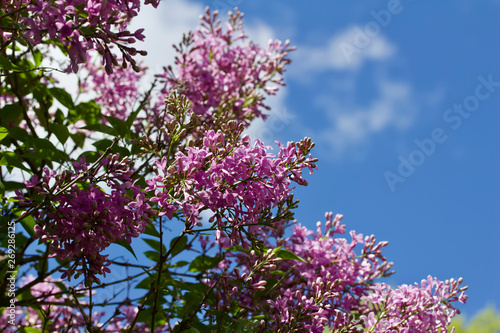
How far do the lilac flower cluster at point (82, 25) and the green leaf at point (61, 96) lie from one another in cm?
99

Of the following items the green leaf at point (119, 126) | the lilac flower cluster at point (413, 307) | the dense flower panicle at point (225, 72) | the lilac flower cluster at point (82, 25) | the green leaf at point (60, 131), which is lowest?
the lilac flower cluster at point (413, 307)

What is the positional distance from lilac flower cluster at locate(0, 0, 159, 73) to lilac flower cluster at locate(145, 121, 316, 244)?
16.9 inches

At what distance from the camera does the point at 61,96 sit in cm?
264

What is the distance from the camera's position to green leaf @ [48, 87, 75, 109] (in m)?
2.61

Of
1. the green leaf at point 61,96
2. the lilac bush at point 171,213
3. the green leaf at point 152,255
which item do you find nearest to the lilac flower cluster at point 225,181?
the lilac bush at point 171,213

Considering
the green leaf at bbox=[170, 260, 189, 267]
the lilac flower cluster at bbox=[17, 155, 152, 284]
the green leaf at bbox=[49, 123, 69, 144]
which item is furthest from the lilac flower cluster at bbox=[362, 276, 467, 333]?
the green leaf at bbox=[49, 123, 69, 144]

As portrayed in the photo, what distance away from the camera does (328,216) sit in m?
3.16

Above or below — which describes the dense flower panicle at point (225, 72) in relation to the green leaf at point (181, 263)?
above

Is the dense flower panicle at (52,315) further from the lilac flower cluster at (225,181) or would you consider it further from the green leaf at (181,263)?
the lilac flower cluster at (225,181)

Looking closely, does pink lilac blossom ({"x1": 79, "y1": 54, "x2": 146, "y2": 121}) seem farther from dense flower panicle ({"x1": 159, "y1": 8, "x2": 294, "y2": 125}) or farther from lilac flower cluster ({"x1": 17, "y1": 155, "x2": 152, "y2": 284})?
lilac flower cluster ({"x1": 17, "y1": 155, "x2": 152, "y2": 284})

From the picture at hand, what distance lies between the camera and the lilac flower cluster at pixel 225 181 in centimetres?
173

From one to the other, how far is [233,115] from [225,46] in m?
0.72

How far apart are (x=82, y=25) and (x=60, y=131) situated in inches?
35.3

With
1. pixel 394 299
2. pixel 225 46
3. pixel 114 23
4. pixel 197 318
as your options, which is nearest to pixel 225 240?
pixel 197 318
